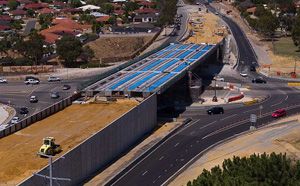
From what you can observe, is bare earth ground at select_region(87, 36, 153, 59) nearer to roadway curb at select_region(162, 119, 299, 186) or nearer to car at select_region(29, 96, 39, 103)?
car at select_region(29, 96, 39, 103)

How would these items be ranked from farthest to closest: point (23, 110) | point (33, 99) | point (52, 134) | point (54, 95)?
point (54, 95) < point (33, 99) < point (23, 110) < point (52, 134)

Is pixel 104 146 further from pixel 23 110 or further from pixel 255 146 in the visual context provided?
pixel 23 110

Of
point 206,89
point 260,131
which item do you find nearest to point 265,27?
point 206,89

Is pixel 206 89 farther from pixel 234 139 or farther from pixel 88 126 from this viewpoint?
pixel 88 126

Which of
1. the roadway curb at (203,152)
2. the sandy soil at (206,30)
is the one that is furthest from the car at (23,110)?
the sandy soil at (206,30)

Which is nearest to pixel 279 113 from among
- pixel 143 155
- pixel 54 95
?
pixel 143 155

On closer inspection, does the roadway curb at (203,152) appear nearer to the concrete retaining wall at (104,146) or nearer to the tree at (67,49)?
the concrete retaining wall at (104,146)
